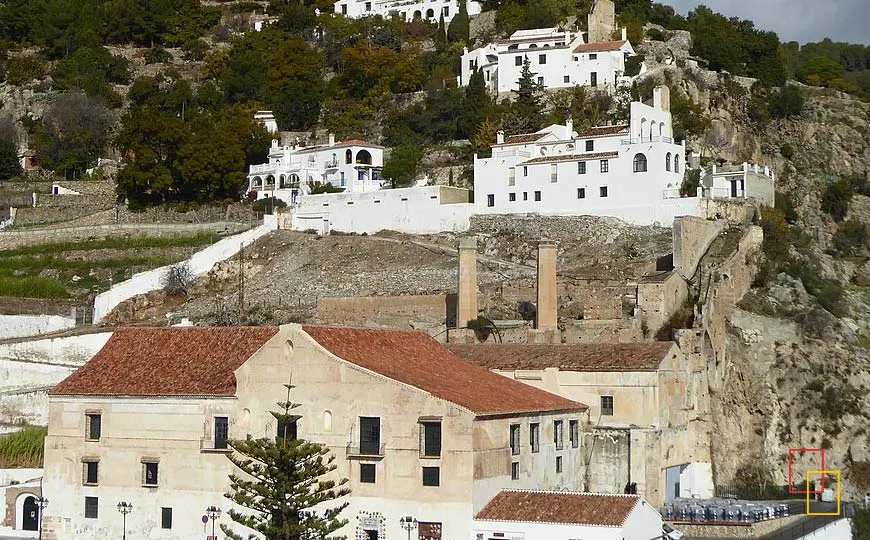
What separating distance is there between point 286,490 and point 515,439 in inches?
254

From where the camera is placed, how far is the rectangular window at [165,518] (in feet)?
130

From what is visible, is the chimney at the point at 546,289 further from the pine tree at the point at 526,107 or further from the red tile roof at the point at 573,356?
the pine tree at the point at 526,107

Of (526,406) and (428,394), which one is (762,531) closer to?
(526,406)

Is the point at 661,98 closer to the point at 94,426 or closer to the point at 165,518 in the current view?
the point at 94,426

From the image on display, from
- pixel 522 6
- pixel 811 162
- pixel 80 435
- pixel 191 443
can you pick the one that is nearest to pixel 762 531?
pixel 191 443

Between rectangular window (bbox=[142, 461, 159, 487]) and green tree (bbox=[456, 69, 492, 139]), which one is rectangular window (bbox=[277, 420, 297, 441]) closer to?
rectangular window (bbox=[142, 461, 159, 487])

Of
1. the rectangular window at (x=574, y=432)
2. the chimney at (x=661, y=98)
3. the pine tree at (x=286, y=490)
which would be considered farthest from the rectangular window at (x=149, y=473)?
the chimney at (x=661, y=98)

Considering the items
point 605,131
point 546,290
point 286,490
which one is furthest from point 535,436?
point 605,131

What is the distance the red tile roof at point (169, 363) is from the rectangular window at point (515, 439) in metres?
7.69

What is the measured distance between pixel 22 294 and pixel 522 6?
141 ft

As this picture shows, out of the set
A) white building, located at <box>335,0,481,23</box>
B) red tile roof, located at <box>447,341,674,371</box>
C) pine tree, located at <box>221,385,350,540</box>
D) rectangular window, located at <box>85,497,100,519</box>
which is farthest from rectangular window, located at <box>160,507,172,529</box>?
white building, located at <box>335,0,481,23</box>

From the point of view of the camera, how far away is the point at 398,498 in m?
36.8

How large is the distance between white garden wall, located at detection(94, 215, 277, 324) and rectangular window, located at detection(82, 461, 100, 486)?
2547cm

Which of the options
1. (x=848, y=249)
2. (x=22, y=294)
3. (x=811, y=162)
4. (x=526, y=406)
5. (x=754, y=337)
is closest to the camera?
(x=526, y=406)
